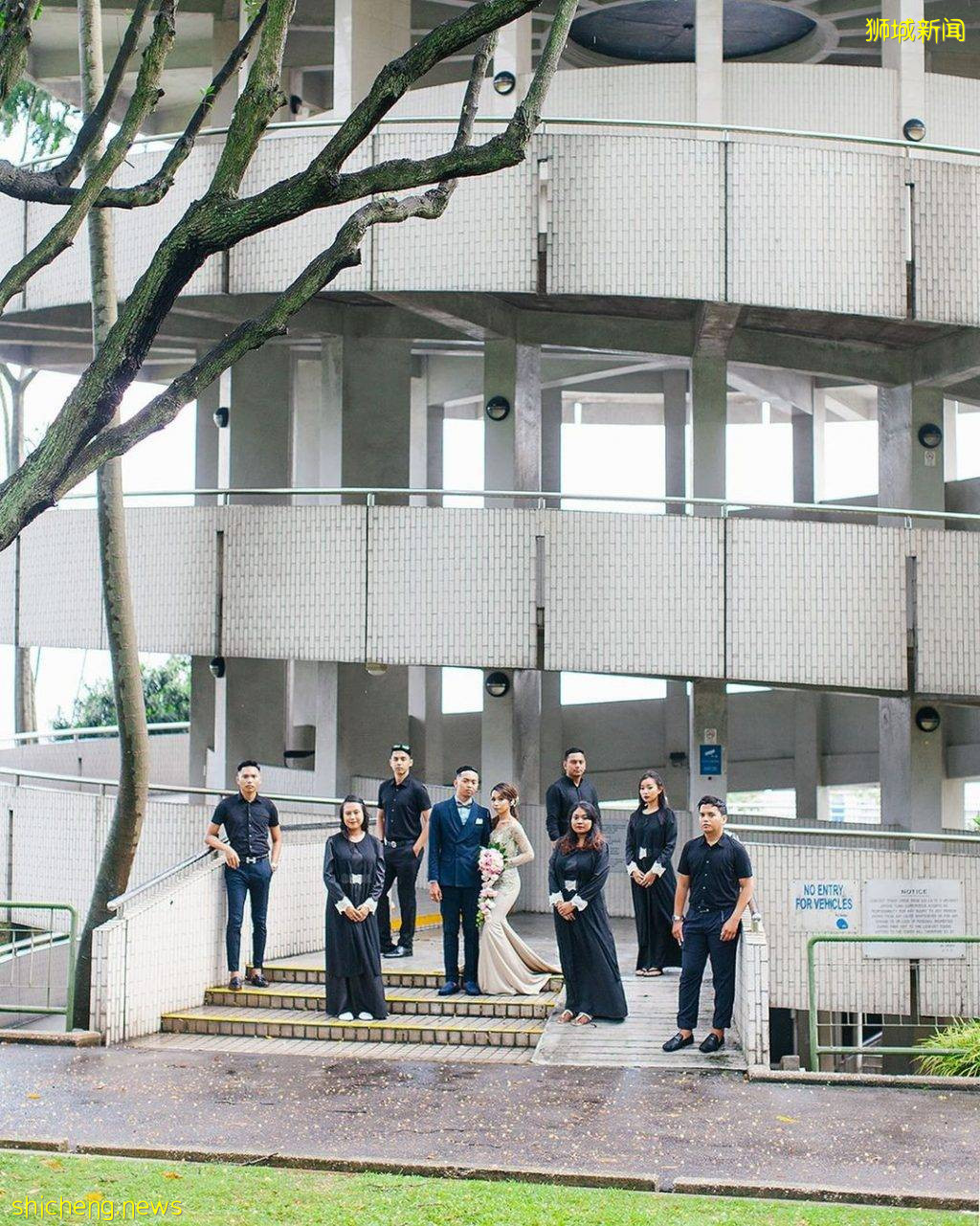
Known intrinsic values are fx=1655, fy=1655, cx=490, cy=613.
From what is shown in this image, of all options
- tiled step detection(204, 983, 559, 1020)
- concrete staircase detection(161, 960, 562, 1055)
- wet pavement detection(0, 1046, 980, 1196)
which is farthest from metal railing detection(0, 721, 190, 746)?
wet pavement detection(0, 1046, 980, 1196)

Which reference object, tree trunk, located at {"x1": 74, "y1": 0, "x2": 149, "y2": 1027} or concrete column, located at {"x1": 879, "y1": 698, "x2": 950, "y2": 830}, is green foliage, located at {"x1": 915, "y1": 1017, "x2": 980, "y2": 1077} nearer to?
concrete column, located at {"x1": 879, "y1": 698, "x2": 950, "y2": 830}

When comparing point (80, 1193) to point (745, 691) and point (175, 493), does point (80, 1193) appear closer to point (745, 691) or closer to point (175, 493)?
point (175, 493)

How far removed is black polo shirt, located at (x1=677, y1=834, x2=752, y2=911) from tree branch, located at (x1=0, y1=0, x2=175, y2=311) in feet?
19.2

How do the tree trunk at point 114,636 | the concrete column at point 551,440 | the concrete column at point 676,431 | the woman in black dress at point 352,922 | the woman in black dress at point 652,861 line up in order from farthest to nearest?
the concrete column at point 551,440, the concrete column at point 676,431, the woman in black dress at point 652,861, the tree trunk at point 114,636, the woman in black dress at point 352,922

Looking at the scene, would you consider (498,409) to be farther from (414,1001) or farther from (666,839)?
(414,1001)

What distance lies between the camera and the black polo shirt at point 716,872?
1156 cm

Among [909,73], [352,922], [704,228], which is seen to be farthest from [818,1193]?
[909,73]

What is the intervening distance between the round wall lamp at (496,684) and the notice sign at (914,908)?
5.07m

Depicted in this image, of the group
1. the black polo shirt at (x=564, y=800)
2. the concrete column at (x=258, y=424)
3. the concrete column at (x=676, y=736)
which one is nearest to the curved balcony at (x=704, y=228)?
the concrete column at (x=258, y=424)

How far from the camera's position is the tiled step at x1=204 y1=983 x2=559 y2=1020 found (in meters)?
12.9

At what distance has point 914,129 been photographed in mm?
18406

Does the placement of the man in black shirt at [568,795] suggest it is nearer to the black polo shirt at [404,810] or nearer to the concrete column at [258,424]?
the black polo shirt at [404,810]

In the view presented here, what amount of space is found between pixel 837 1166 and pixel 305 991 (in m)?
5.81

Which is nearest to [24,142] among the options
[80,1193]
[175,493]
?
[175,493]
